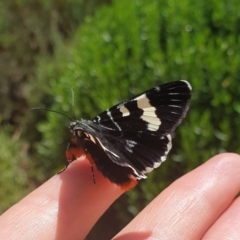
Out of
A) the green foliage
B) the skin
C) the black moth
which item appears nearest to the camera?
the black moth

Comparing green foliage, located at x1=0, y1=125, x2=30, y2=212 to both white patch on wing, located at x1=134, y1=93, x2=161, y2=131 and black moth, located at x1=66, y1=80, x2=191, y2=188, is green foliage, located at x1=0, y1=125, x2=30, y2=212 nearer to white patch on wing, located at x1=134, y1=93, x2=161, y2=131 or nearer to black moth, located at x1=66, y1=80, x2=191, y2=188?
black moth, located at x1=66, y1=80, x2=191, y2=188

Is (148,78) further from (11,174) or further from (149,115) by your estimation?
(11,174)

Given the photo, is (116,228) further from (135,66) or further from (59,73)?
(59,73)

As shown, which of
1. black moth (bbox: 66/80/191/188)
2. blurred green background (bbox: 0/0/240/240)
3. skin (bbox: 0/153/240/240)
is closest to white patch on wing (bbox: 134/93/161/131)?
black moth (bbox: 66/80/191/188)

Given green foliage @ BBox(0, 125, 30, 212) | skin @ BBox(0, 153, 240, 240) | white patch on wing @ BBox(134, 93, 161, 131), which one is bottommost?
green foliage @ BBox(0, 125, 30, 212)

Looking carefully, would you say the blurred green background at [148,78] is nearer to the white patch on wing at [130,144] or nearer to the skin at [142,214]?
the skin at [142,214]

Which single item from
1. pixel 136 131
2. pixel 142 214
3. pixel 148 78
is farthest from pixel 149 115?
pixel 148 78
